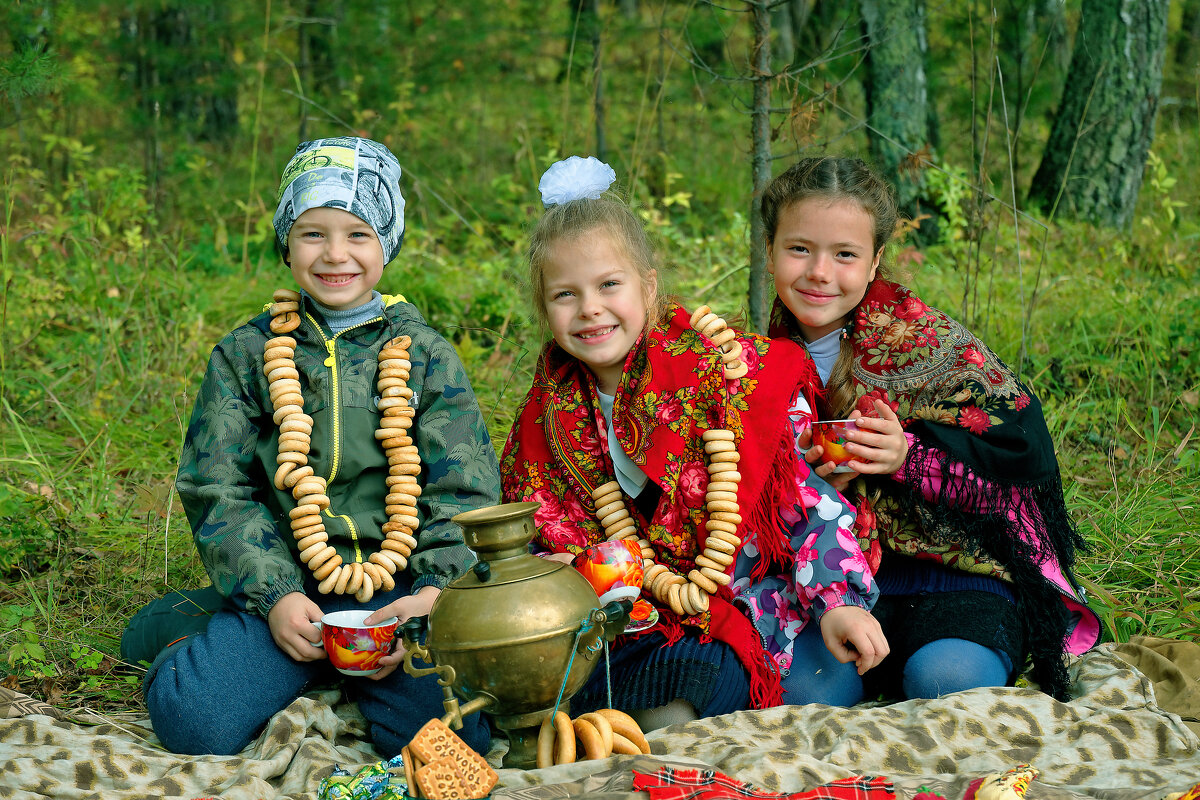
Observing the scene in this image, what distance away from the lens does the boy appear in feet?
7.59

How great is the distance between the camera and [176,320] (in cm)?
452

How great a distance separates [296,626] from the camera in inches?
89.9

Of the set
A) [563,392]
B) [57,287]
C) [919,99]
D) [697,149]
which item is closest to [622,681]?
[563,392]

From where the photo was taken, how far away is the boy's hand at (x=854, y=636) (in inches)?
87.5

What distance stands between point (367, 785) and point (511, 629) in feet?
1.28

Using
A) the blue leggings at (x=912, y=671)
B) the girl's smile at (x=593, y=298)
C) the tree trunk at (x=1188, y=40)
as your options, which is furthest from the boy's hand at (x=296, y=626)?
the tree trunk at (x=1188, y=40)

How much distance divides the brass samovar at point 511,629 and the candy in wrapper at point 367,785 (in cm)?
16

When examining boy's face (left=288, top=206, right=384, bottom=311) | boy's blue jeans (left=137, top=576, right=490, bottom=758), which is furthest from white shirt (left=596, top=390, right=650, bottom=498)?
boy's face (left=288, top=206, right=384, bottom=311)

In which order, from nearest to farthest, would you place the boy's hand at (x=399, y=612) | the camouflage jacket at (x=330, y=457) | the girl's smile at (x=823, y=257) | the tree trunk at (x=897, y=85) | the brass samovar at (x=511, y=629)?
the brass samovar at (x=511, y=629) → the boy's hand at (x=399, y=612) → the camouflage jacket at (x=330, y=457) → the girl's smile at (x=823, y=257) → the tree trunk at (x=897, y=85)

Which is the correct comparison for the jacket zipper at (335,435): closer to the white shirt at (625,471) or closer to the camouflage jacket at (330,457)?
the camouflage jacket at (330,457)

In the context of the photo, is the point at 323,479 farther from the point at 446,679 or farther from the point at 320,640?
the point at 446,679

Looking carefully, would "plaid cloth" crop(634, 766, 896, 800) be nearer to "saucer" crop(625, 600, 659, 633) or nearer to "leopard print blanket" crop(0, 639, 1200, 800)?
"leopard print blanket" crop(0, 639, 1200, 800)

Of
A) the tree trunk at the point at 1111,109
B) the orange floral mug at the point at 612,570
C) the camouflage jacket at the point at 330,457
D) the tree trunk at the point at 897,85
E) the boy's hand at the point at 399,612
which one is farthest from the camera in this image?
the tree trunk at the point at 897,85

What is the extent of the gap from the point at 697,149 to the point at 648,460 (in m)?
6.18
